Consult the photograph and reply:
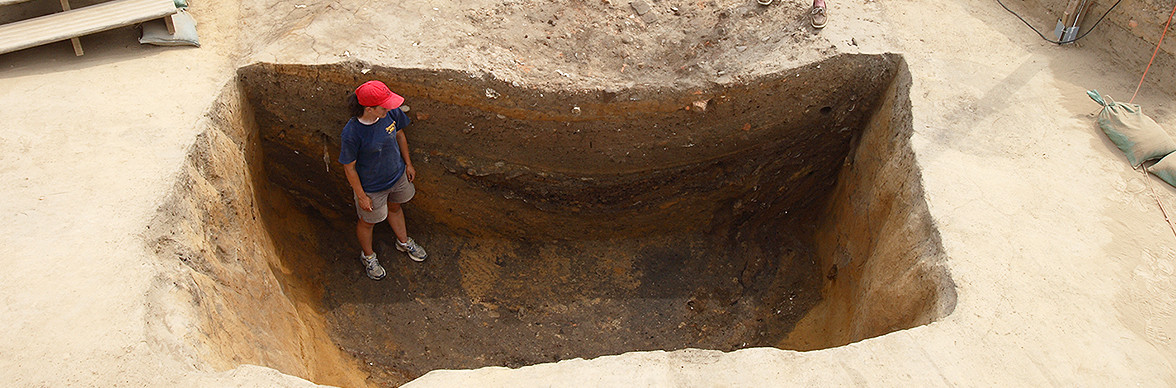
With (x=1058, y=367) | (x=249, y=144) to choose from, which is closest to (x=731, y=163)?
(x=1058, y=367)

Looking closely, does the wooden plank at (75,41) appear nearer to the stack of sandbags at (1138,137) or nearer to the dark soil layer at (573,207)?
the dark soil layer at (573,207)

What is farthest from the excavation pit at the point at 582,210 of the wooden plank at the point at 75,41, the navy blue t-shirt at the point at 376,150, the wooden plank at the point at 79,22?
the wooden plank at the point at 75,41

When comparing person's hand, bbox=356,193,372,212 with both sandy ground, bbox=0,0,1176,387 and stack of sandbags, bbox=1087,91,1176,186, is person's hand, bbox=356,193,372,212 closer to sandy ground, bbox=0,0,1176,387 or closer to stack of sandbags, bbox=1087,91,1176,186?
sandy ground, bbox=0,0,1176,387

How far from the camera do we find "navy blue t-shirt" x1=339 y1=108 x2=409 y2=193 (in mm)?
3631

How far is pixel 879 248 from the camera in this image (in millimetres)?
3570

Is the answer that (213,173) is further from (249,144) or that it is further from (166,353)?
(166,353)

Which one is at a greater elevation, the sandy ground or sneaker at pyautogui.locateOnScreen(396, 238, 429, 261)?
the sandy ground

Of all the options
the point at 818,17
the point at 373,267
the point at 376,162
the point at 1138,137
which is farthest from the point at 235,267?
the point at 1138,137

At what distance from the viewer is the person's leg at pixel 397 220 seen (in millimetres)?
4438

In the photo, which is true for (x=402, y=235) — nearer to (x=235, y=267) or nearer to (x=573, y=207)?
(x=573, y=207)

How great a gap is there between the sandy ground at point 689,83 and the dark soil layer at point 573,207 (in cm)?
18

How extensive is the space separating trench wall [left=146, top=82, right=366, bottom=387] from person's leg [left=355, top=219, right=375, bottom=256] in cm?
33

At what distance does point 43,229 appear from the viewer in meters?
2.97

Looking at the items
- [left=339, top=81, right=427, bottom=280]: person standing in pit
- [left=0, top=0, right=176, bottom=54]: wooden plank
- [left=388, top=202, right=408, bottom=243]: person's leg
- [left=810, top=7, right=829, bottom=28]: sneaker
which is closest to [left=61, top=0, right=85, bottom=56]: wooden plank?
[left=0, top=0, right=176, bottom=54]: wooden plank
